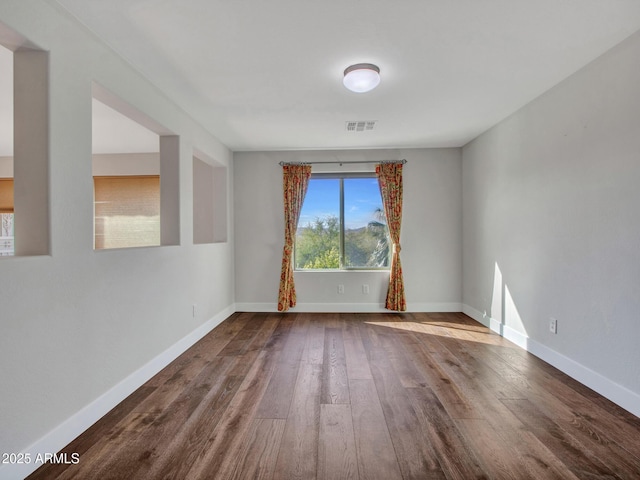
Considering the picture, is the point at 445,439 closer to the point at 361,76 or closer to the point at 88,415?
the point at 88,415

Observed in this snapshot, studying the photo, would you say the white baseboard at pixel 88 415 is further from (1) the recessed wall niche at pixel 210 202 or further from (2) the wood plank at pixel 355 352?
(1) the recessed wall niche at pixel 210 202

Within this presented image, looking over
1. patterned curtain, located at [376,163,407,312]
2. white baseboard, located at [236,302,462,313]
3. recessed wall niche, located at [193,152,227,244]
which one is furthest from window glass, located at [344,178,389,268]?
recessed wall niche, located at [193,152,227,244]

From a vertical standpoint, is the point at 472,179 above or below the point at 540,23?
below

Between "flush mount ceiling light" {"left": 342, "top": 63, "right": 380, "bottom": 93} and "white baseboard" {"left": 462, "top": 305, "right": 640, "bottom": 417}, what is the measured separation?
2.64m

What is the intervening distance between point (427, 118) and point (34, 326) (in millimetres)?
3630

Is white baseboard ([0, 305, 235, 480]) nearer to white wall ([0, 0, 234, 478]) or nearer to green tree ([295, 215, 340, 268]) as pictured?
white wall ([0, 0, 234, 478])

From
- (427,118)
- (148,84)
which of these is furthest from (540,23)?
(148,84)

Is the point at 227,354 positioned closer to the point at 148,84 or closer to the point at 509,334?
the point at 148,84

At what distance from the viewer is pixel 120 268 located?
7.84 ft

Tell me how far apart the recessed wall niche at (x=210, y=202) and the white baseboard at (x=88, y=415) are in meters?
1.87

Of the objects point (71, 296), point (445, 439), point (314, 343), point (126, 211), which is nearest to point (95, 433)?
point (71, 296)

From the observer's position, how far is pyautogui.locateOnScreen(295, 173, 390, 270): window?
5125mm

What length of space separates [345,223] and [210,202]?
1.93 meters

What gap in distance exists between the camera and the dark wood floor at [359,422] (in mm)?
1665
